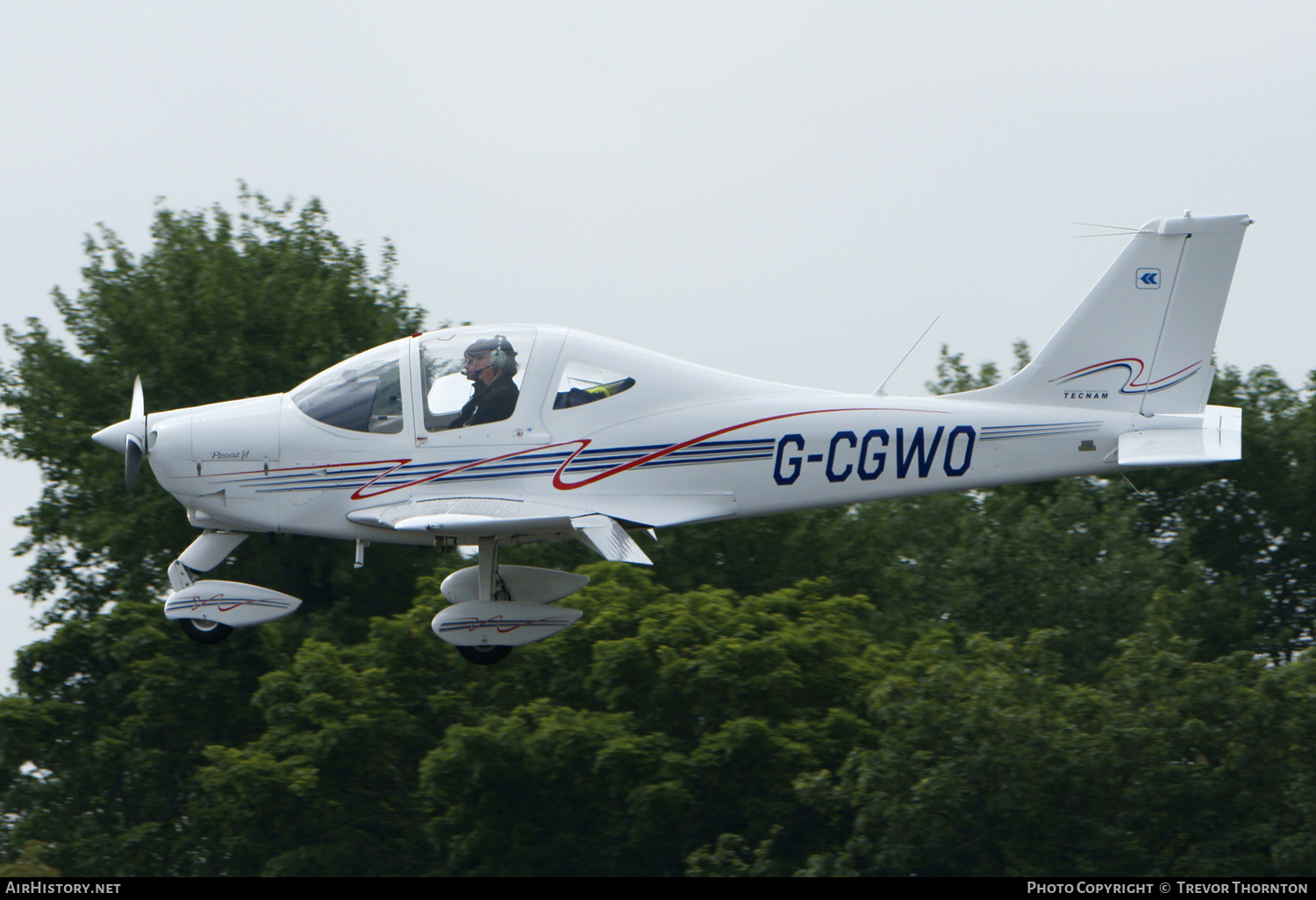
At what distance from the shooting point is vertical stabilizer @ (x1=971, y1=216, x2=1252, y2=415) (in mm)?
13078

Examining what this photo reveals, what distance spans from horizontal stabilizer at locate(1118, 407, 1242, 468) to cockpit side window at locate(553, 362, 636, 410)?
4.08 metres

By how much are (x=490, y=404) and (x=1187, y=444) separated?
18.4 ft

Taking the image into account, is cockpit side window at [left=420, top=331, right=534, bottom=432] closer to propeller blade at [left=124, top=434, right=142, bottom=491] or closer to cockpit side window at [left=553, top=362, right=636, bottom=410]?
cockpit side window at [left=553, top=362, right=636, bottom=410]

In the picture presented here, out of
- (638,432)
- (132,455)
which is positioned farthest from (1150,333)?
(132,455)

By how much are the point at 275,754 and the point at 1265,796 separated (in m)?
13.4

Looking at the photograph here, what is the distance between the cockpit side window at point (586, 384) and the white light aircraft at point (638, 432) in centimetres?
2

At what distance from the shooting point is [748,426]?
12906mm

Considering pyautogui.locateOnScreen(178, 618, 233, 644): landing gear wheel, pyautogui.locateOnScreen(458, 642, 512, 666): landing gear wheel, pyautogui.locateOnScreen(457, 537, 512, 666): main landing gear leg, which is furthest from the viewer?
pyautogui.locateOnScreen(458, 642, 512, 666): landing gear wheel

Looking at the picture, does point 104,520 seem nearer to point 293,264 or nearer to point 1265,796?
point 293,264

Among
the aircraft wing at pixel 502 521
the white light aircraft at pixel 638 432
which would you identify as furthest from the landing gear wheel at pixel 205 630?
the aircraft wing at pixel 502 521

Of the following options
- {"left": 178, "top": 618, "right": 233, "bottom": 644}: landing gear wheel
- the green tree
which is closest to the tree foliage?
the green tree

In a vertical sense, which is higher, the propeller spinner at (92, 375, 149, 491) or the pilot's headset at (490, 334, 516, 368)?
the pilot's headset at (490, 334, 516, 368)

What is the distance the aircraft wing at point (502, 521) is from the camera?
12.0 metres
